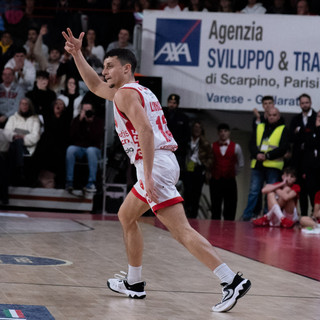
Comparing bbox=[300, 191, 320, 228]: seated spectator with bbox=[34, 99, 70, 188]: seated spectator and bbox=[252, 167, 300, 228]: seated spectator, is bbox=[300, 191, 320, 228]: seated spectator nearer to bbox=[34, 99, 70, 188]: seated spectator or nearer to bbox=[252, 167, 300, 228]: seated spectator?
bbox=[252, 167, 300, 228]: seated spectator

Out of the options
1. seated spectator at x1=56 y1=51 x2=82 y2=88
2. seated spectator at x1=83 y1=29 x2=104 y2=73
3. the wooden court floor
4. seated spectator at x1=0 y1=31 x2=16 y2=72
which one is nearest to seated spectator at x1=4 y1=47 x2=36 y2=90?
seated spectator at x1=0 y1=31 x2=16 y2=72

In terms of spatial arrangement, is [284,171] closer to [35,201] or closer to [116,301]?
[35,201]

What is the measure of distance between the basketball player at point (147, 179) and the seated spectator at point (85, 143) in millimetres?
7878

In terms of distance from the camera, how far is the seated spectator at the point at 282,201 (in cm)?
1220

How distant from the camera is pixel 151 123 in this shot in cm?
503

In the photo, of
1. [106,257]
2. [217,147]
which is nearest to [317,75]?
[217,147]

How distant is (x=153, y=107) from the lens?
5039 mm

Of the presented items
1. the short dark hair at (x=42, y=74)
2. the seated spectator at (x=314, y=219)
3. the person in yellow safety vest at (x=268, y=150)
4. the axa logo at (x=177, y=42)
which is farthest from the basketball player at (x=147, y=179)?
the short dark hair at (x=42, y=74)

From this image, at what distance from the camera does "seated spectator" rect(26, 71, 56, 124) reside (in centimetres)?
1388

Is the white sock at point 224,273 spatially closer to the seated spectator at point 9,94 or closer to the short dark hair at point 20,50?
the seated spectator at point 9,94

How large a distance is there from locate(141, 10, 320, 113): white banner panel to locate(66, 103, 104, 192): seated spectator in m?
1.48

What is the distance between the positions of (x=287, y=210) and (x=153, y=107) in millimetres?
7928

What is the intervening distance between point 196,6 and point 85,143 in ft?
12.4

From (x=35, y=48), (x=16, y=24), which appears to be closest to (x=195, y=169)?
(x=35, y=48)
